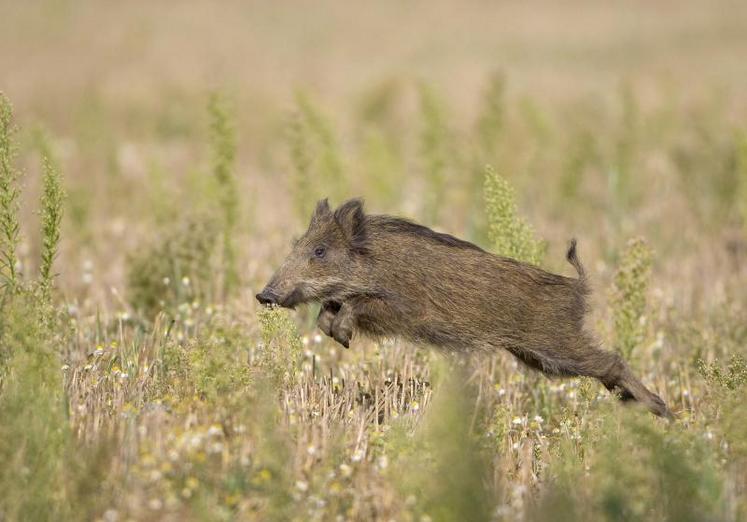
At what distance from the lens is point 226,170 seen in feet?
29.7

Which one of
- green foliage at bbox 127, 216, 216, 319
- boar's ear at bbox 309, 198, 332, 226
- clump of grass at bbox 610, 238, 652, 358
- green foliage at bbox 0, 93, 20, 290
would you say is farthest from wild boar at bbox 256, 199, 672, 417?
green foliage at bbox 127, 216, 216, 319

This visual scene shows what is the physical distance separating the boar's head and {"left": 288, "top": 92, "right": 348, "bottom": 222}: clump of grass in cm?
323

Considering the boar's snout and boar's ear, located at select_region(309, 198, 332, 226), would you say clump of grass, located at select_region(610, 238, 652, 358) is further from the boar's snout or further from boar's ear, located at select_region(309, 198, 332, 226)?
the boar's snout

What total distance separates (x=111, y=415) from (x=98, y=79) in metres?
17.2

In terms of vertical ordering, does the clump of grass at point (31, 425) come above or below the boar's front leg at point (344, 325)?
below

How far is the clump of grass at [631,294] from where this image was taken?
736 centimetres

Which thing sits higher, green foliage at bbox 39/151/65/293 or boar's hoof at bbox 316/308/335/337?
green foliage at bbox 39/151/65/293

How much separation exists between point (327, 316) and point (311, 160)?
11.9 ft

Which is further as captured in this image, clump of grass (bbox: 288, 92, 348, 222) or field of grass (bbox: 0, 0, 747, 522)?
clump of grass (bbox: 288, 92, 348, 222)

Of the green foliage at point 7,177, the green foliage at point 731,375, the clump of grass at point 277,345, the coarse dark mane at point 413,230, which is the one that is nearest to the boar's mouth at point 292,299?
the clump of grass at point 277,345

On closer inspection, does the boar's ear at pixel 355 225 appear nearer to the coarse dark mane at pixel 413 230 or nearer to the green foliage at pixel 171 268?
the coarse dark mane at pixel 413 230

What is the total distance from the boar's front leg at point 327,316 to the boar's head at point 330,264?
13 centimetres

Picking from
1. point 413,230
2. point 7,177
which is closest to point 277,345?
point 413,230

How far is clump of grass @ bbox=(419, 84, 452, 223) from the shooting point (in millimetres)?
10891
